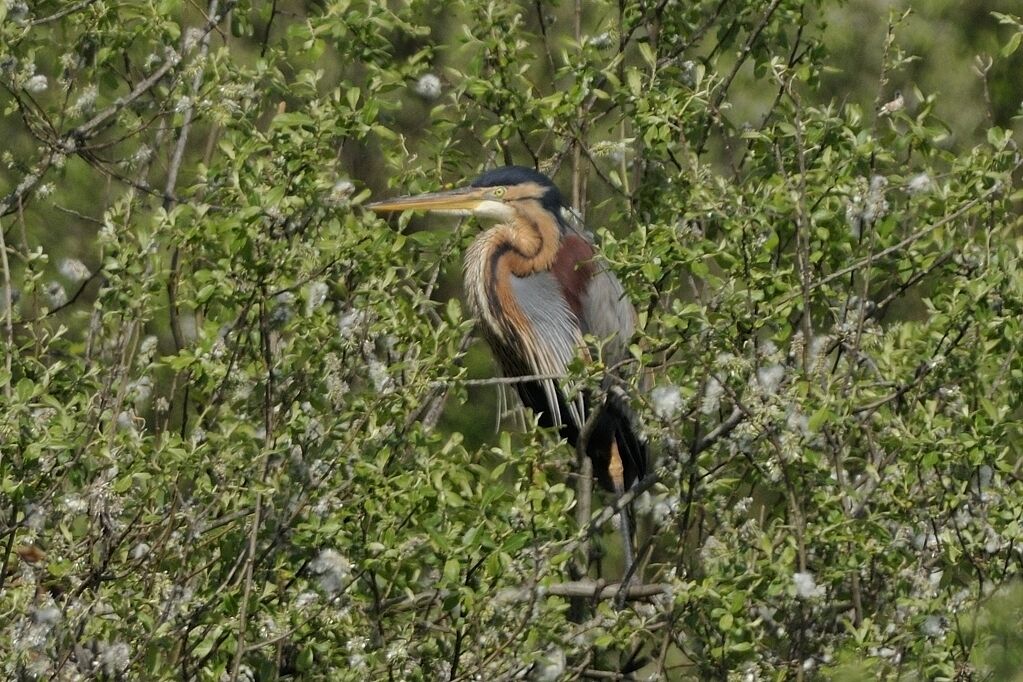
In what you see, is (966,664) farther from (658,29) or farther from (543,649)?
(658,29)

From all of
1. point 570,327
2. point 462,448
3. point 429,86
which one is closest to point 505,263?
point 570,327

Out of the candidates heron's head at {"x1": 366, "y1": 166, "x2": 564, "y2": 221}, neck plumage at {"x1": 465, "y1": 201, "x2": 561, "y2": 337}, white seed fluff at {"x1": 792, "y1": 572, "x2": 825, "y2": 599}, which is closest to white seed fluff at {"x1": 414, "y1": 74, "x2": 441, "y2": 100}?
heron's head at {"x1": 366, "y1": 166, "x2": 564, "y2": 221}

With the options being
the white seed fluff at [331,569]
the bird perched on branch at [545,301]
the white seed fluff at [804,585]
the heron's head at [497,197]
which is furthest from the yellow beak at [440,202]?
the white seed fluff at [804,585]

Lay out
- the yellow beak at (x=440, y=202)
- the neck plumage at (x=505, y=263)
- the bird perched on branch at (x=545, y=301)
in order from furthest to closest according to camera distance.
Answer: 1. the neck plumage at (x=505, y=263)
2. the bird perched on branch at (x=545, y=301)
3. the yellow beak at (x=440, y=202)

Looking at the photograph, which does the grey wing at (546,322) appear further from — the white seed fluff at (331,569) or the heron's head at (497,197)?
the white seed fluff at (331,569)

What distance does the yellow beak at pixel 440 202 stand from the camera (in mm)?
4961

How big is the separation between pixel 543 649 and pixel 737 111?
13.9 feet

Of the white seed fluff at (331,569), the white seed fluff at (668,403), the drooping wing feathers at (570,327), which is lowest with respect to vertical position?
the drooping wing feathers at (570,327)

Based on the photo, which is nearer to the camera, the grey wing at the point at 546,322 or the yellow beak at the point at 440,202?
the yellow beak at the point at 440,202

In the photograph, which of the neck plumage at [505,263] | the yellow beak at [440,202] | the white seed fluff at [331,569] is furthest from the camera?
the neck plumage at [505,263]

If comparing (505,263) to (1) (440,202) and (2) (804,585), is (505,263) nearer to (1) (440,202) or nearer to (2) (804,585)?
(1) (440,202)

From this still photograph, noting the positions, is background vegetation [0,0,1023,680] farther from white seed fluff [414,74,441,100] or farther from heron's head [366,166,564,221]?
heron's head [366,166,564,221]

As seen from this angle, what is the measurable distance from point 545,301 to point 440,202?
3.42ft

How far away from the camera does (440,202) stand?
5.37 meters
